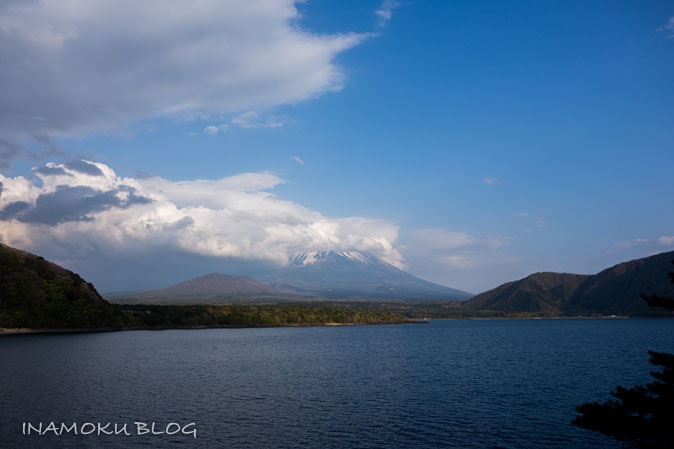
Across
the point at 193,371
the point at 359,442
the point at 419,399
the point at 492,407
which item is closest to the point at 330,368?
the point at 193,371

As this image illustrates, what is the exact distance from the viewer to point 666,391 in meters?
23.4

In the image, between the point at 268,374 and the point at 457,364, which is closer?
the point at 268,374

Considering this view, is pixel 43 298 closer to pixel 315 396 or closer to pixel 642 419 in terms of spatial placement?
pixel 315 396

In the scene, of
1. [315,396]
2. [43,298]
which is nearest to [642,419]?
[315,396]

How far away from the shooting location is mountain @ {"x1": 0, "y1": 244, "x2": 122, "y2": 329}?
500 ft

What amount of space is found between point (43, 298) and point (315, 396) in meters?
149

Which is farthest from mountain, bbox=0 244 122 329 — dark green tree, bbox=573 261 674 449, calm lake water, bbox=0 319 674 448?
dark green tree, bbox=573 261 674 449

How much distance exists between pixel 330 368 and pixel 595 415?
59.6 m

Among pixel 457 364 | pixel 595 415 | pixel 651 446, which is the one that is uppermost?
pixel 595 415

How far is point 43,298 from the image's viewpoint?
159 meters

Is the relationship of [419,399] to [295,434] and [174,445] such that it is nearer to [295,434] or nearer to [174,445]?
[295,434]

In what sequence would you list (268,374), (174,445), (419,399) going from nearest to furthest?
(174,445)
(419,399)
(268,374)

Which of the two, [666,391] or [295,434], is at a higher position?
[666,391]

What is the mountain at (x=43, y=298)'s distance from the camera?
500 feet
